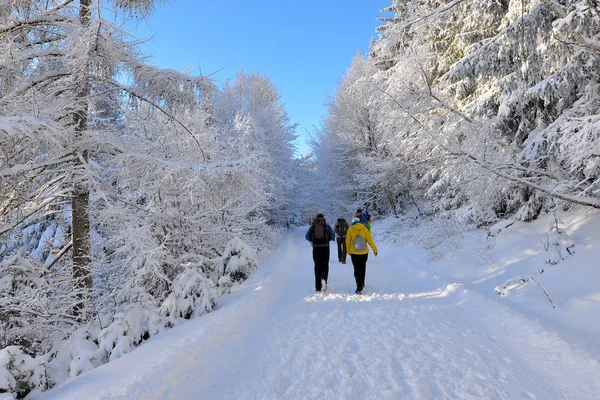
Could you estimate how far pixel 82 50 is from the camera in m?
5.01

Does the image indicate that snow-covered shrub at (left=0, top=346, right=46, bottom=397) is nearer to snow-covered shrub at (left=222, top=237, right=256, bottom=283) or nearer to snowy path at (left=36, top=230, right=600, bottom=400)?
snowy path at (left=36, top=230, right=600, bottom=400)

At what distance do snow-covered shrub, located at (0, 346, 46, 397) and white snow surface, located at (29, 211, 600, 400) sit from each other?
177 millimetres

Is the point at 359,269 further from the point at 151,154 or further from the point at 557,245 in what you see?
the point at 151,154

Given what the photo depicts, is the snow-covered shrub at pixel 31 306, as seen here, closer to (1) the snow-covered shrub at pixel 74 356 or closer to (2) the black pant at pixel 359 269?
(1) the snow-covered shrub at pixel 74 356

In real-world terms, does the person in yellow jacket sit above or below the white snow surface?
above

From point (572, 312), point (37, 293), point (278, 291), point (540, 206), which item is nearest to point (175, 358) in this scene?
point (37, 293)

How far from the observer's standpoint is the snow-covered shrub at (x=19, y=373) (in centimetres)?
280

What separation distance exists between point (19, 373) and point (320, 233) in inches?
230

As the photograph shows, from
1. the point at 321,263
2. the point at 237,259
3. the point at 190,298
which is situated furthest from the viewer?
the point at 237,259

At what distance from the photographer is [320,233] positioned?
7941 millimetres

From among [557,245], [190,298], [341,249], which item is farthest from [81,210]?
[557,245]

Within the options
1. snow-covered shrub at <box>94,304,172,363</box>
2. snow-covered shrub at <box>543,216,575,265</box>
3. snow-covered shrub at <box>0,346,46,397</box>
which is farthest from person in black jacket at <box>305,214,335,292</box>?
snow-covered shrub at <box>0,346,46,397</box>

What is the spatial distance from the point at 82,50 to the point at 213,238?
6.66 meters

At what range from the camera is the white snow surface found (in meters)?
3.03
